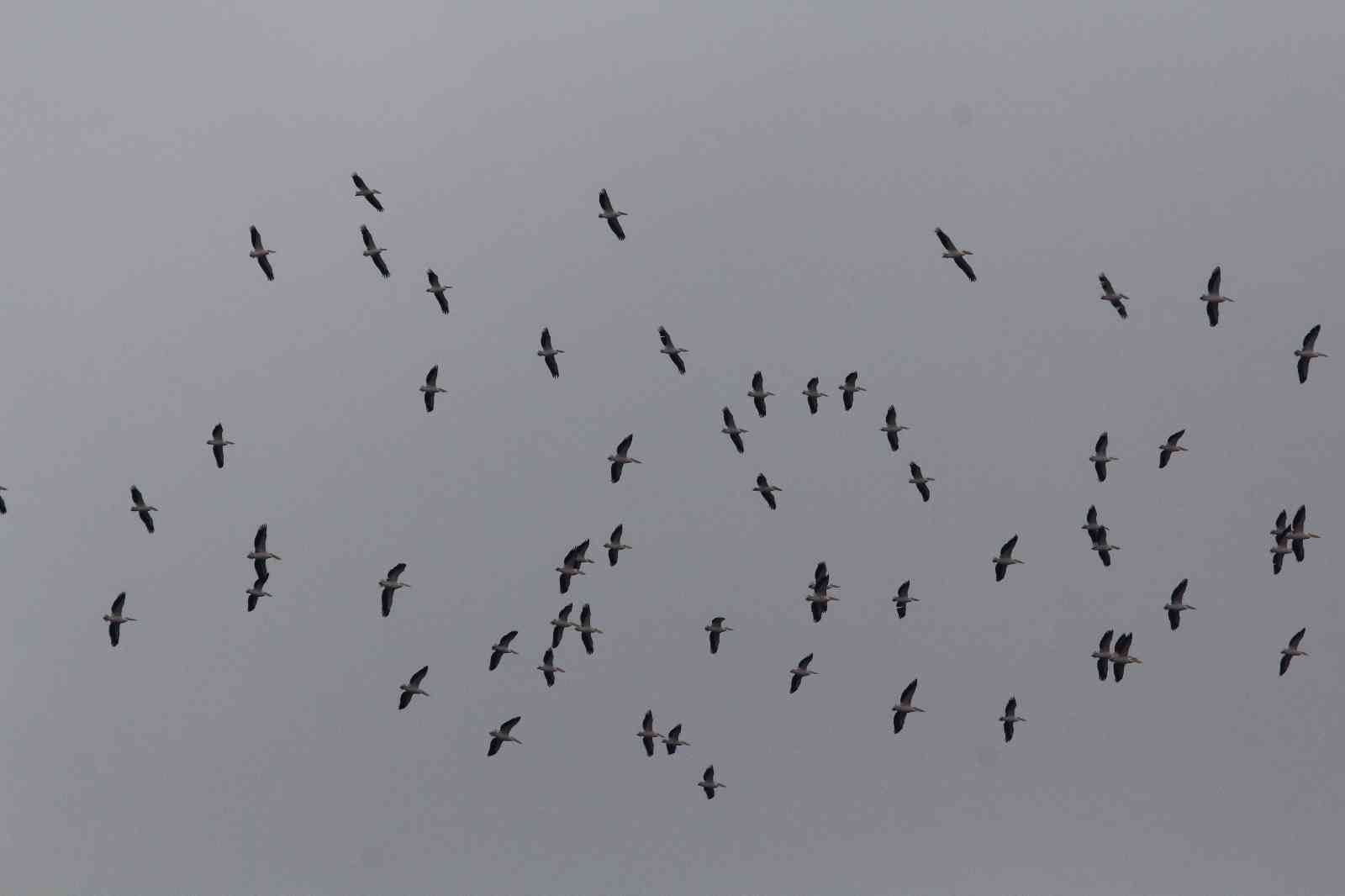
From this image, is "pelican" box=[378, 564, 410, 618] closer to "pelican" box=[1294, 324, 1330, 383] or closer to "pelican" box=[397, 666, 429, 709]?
→ "pelican" box=[397, 666, 429, 709]

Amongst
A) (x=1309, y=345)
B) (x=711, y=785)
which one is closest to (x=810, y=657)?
(x=711, y=785)

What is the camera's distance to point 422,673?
280ft

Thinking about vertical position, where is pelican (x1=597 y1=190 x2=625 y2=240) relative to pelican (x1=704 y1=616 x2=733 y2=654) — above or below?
above

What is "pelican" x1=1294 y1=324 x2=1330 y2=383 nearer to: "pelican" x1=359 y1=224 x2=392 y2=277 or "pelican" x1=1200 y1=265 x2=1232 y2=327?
"pelican" x1=1200 y1=265 x2=1232 y2=327

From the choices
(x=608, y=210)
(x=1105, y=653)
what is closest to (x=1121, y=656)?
(x=1105, y=653)

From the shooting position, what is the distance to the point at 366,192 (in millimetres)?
81250

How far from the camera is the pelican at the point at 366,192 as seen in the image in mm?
80812

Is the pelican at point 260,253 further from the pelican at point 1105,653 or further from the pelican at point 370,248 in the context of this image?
the pelican at point 1105,653

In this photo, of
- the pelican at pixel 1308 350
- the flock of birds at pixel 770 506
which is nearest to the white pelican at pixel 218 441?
the flock of birds at pixel 770 506

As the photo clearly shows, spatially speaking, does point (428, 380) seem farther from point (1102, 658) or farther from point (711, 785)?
point (1102, 658)

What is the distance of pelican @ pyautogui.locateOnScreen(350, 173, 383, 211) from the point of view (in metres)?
80.8

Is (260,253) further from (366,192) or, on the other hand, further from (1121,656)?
(1121,656)

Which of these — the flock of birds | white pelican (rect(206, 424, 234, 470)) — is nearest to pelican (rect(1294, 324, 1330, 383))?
the flock of birds

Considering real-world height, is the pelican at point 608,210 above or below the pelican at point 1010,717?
above
